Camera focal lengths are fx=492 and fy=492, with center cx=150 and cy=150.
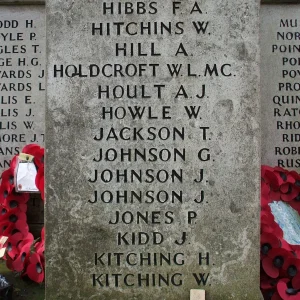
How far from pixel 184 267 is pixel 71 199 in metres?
0.85

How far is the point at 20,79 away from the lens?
531cm

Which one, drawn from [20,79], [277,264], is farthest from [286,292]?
[20,79]

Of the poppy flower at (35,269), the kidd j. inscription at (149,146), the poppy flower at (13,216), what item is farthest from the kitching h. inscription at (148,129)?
the poppy flower at (13,216)

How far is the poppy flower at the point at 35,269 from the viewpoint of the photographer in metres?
3.84

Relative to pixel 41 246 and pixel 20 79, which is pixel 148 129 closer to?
pixel 41 246

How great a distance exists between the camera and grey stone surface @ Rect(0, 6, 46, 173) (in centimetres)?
527

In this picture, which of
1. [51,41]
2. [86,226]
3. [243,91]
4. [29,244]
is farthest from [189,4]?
[29,244]

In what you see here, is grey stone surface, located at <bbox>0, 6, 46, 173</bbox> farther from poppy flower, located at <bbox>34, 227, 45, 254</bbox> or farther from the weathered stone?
the weathered stone

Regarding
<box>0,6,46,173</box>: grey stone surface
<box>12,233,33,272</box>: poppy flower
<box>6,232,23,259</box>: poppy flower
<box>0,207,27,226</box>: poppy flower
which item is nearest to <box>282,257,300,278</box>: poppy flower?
<box>12,233,33,272</box>: poppy flower

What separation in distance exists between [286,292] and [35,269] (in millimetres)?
1923

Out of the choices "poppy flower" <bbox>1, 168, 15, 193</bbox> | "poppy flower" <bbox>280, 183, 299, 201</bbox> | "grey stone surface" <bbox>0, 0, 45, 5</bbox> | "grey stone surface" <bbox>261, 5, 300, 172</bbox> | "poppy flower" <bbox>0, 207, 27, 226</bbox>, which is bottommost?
"poppy flower" <bbox>0, 207, 27, 226</bbox>

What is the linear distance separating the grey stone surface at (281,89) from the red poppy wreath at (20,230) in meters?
2.43

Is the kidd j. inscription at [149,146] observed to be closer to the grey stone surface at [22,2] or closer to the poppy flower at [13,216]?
the poppy flower at [13,216]

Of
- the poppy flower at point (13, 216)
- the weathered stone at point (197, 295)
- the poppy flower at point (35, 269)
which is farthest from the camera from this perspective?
the poppy flower at point (13, 216)
